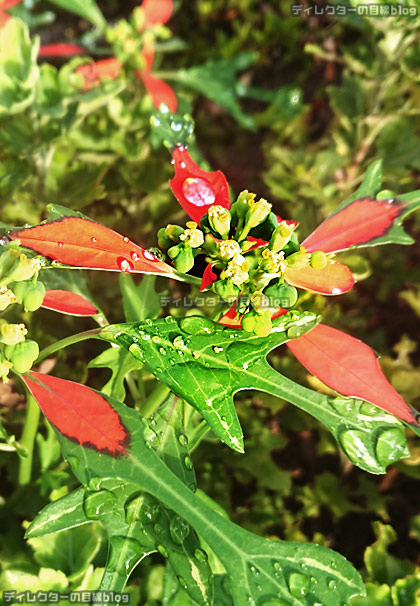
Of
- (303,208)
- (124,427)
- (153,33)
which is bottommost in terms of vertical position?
(303,208)

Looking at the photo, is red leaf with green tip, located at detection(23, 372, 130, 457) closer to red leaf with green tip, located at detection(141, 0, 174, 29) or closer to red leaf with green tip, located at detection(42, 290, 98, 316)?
red leaf with green tip, located at detection(42, 290, 98, 316)

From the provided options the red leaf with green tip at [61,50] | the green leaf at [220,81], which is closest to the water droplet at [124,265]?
the green leaf at [220,81]

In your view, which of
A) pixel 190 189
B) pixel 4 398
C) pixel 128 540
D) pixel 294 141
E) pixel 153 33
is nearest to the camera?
pixel 128 540

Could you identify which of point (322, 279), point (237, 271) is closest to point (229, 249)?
point (237, 271)

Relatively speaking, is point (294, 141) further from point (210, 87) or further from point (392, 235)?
point (392, 235)

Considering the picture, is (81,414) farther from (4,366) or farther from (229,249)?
(229,249)

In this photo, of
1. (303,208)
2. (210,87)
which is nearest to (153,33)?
(210,87)

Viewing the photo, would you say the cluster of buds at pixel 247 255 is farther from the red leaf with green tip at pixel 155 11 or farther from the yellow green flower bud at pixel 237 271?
the red leaf with green tip at pixel 155 11
